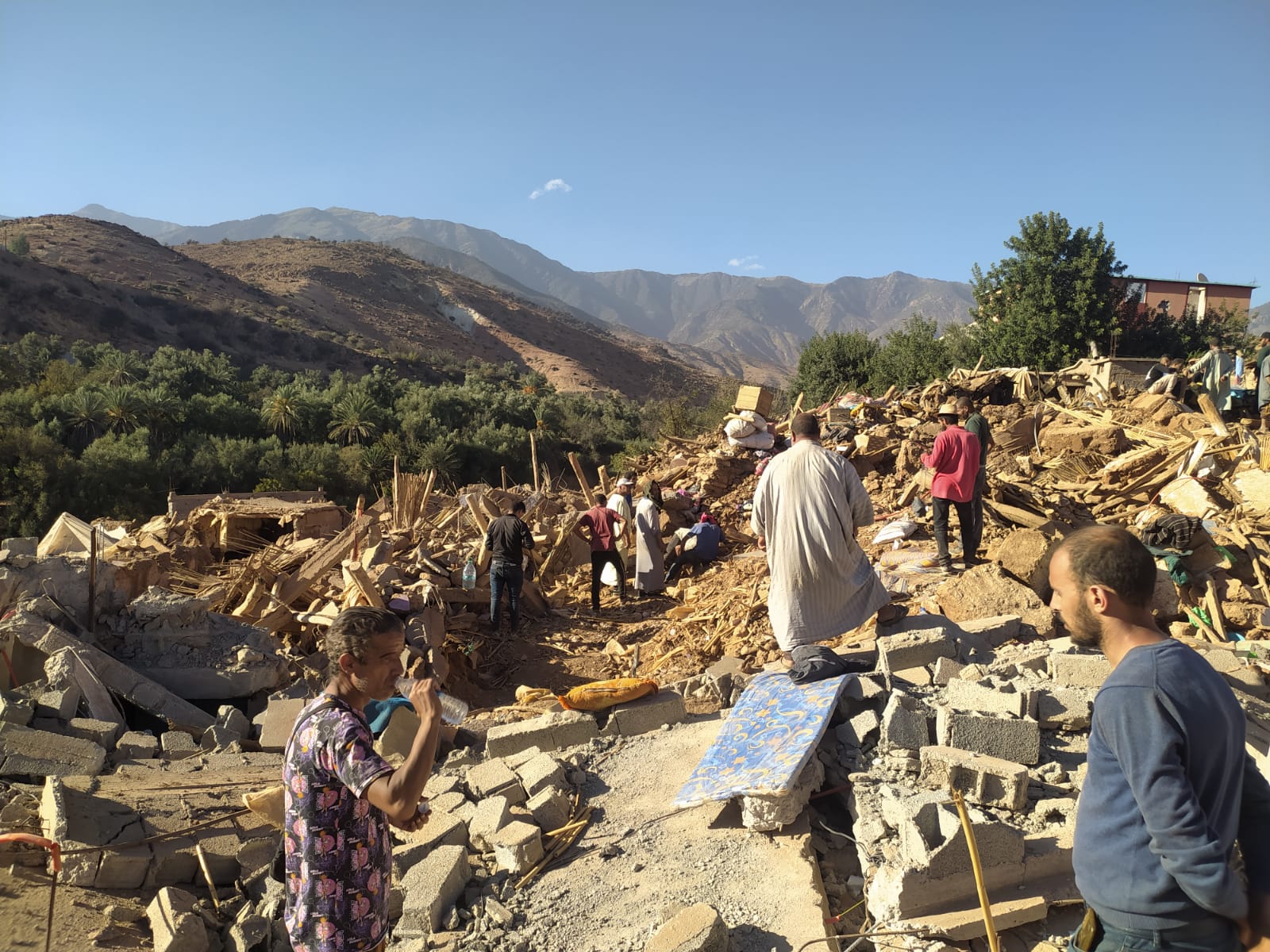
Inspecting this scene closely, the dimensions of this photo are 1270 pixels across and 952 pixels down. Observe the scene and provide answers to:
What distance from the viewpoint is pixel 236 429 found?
26328 millimetres

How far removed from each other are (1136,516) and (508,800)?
7.34 metres

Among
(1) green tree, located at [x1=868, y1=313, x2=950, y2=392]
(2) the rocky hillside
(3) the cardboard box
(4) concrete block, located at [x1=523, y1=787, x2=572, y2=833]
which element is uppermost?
(2) the rocky hillside

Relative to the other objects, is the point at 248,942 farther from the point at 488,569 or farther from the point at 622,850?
the point at 488,569

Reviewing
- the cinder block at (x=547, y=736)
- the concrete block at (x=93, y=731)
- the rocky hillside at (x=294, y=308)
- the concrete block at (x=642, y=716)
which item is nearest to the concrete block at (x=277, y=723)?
the concrete block at (x=93, y=731)

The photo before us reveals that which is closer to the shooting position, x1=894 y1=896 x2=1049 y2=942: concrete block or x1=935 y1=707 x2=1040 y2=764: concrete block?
x1=894 y1=896 x2=1049 y2=942: concrete block

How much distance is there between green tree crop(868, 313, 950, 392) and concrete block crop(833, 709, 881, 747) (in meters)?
22.5

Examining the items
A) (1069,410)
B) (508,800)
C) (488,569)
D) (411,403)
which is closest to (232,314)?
(411,403)

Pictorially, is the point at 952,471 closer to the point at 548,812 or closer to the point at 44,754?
the point at 548,812

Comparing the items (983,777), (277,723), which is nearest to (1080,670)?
(983,777)

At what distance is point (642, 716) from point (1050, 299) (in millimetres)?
24889

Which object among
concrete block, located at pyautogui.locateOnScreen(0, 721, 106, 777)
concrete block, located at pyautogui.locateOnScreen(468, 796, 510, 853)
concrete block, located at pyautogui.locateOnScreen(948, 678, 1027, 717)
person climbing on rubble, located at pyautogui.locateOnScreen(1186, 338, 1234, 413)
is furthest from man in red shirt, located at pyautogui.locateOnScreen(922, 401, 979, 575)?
person climbing on rubble, located at pyautogui.locateOnScreen(1186, 338, 1234, 413)

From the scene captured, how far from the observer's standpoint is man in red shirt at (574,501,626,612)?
9445 mm

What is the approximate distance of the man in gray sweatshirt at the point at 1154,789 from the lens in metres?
1.55

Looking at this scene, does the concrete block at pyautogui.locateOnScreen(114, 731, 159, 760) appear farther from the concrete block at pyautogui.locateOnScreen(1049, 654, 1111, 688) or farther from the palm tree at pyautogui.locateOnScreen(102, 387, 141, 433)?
the palm tree at pyautogui.locateOnScreen(102, 387, 141, 433)
